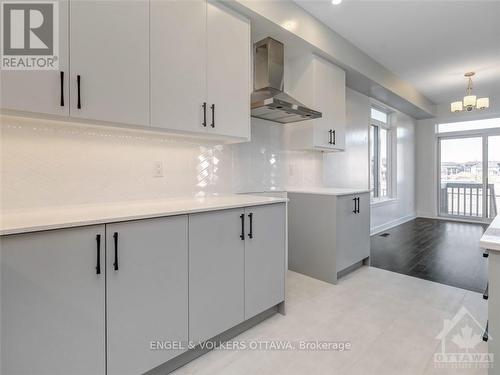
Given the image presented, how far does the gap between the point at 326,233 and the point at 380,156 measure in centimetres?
368

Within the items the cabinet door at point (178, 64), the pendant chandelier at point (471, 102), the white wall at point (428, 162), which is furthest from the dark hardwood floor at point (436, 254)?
the cabinet door at point (178, 64)

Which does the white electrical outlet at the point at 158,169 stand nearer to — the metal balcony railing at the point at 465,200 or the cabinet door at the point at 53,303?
the cabinet door at the point at 53,303

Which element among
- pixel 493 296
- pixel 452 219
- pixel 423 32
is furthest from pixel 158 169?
pixel 452 219

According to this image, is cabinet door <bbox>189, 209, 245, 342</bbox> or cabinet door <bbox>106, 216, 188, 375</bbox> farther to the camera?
cabinet door <bbox>189, 209, 245, 342</bbox>

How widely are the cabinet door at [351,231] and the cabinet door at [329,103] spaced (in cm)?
76

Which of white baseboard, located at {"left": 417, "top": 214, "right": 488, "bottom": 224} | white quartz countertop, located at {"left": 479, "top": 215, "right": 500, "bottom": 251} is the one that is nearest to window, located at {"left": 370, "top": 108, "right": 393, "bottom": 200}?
white baseboard, located at {"left": 417, "top": 214, "right": 488, "bottom": 224}

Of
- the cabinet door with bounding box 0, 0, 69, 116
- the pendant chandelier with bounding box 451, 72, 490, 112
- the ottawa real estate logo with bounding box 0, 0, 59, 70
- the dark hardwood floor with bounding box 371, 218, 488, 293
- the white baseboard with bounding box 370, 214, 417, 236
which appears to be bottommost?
the dark hardwood floor with bounding box 371, 218, 488, 293

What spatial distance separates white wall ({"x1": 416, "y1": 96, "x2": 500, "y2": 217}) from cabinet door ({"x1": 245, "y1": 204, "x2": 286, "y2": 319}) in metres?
6.43

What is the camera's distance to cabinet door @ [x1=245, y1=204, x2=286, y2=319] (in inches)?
77.2

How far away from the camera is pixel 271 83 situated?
283 centimetres

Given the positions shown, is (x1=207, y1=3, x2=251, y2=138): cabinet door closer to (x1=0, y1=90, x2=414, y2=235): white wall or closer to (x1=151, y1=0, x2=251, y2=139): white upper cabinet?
(x1=151, y1=0, x2=251, y2=139): white upper cabinet

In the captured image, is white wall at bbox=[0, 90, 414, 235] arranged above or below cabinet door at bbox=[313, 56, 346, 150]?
below

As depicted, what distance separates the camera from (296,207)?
3123 mm

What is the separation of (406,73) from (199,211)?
14.8 ft
